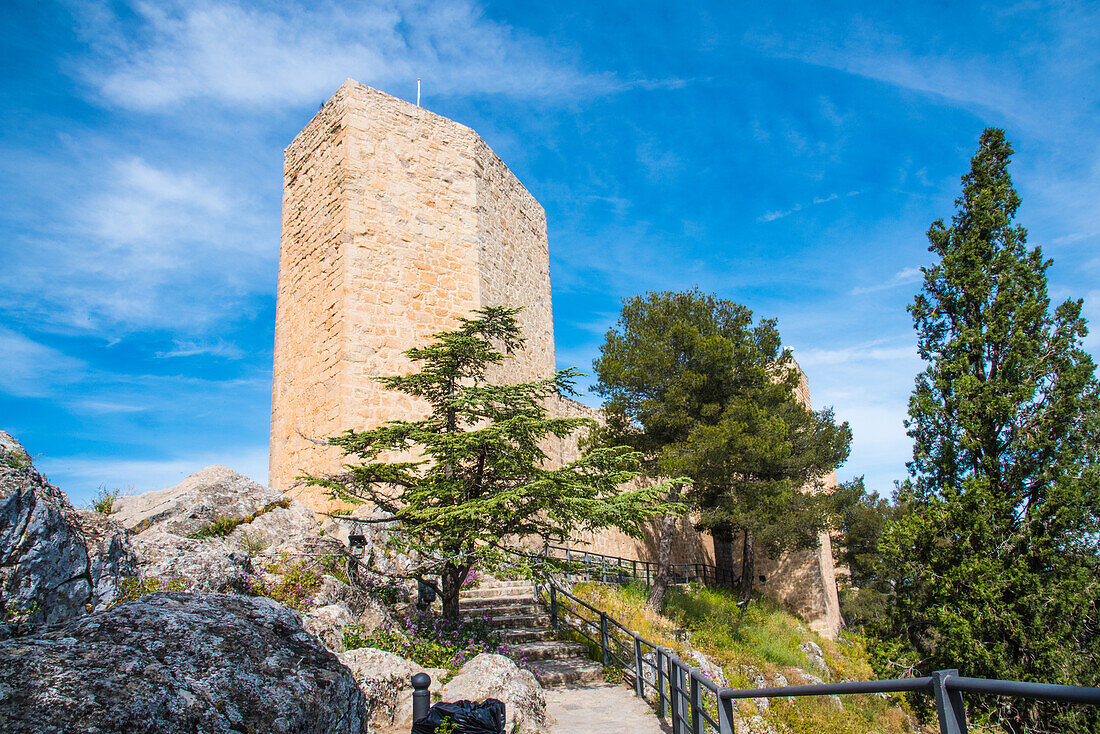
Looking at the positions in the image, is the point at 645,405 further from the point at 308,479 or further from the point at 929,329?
the point at 308,479

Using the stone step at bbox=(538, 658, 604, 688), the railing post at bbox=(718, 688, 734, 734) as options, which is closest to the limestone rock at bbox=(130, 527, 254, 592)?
the stone step at bbox=(538, 658, 604, 688)

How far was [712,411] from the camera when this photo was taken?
47.5 ft

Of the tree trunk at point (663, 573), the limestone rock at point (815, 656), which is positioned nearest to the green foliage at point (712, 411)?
the tree trunk at point (663, 573)

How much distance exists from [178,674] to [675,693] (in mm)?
4152

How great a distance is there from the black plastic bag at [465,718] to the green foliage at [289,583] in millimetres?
2332

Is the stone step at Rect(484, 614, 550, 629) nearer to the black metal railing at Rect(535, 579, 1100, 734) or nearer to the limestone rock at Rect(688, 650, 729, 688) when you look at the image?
the black metal railing at Rect(535, 579, 1100, 734)

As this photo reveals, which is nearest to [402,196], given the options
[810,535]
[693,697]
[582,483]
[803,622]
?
[582,483]

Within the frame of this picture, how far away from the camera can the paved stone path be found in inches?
218

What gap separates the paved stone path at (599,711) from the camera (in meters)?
5.54

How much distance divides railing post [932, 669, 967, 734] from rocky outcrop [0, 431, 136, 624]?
11.5 feet

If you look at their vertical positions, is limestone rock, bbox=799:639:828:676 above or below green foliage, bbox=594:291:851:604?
below

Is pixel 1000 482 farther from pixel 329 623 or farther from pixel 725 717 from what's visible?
pixel 329 623

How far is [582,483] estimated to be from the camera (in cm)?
→ 726

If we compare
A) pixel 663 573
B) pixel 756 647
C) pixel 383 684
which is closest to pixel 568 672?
pixel 383 684
